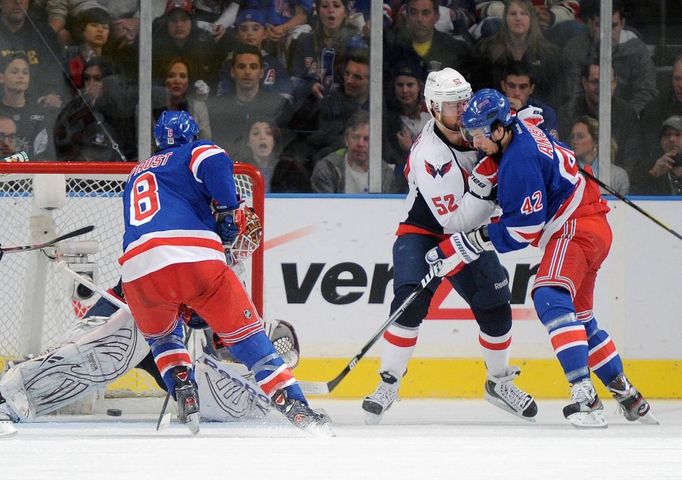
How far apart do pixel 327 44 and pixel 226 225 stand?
5.33 ft

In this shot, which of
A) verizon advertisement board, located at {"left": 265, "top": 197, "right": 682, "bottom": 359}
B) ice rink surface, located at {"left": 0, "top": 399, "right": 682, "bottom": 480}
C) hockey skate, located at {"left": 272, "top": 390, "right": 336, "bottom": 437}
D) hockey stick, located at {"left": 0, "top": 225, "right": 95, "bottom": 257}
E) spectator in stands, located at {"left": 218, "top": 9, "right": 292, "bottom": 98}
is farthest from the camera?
spectator in stands, located at {"left": 218, "top": 9, "right": 292, "bottom": 98}

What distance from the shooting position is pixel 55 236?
495cm

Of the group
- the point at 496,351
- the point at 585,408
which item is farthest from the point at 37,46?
the point at 585,408

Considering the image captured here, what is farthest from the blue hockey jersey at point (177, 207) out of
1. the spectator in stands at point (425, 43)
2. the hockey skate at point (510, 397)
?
the spectator in stands at point (425, 43)

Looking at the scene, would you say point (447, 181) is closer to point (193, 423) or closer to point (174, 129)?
point (174, 129)

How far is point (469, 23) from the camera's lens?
5.72m

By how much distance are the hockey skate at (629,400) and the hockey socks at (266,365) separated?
1.08m

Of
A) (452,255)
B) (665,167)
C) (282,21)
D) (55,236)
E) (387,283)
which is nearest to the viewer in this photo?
(452,255)

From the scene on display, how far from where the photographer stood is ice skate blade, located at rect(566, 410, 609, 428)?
13.8 ft

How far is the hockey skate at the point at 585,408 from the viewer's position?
13.8 feet

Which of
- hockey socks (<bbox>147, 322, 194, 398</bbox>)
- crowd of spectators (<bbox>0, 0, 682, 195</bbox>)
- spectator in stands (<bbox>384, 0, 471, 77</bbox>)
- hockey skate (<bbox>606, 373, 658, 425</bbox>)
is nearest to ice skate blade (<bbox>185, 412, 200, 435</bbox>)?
hockey socks (<bbox>147, 322, 194, 398</bbox>)

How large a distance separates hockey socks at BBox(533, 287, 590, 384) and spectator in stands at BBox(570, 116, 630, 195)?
1.56 metres

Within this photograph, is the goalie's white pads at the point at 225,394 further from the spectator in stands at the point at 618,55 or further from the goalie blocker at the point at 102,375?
the spectator in stands at the point at 618,55

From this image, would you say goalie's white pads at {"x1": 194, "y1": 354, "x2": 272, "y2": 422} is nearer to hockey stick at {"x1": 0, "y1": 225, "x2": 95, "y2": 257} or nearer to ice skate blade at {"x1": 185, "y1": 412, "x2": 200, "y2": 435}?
ice skate blade at {"x1": 185, "y1": 412, "x2": 200, "y2": 435}
